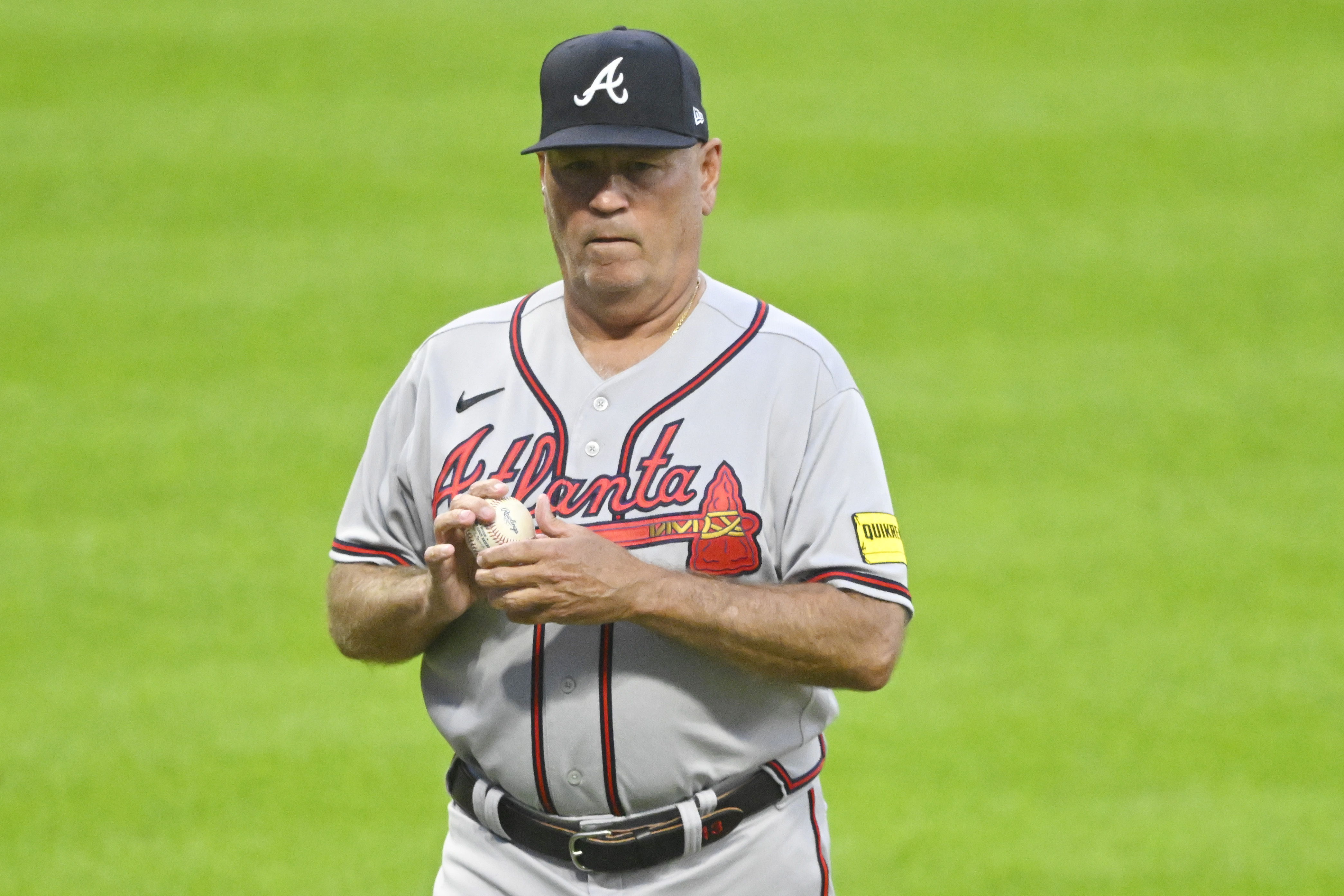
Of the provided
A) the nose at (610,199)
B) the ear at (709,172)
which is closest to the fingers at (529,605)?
the nose at (610,199)

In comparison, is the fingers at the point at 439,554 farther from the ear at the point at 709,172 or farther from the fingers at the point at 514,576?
the ear at the point at 709,172

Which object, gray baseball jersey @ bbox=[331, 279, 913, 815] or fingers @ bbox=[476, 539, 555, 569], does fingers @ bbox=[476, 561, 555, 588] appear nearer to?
fingers @ bbox=[476, 539, 555, 569]

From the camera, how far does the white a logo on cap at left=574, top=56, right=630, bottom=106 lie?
8.02ft

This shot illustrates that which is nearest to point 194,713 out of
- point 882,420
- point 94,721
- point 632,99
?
point 94,721

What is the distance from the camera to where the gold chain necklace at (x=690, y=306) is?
2607 millimetres

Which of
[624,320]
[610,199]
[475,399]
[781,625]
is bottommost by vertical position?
[781,625]

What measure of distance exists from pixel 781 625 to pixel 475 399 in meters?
0.64

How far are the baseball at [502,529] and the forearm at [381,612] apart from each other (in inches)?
6.8

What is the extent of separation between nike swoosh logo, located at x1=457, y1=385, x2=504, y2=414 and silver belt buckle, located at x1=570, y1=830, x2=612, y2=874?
71cm

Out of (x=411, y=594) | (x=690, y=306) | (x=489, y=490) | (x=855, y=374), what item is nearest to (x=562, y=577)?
(x=489, y=490)

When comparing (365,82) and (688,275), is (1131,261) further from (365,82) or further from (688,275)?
(688,275)

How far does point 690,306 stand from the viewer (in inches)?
104

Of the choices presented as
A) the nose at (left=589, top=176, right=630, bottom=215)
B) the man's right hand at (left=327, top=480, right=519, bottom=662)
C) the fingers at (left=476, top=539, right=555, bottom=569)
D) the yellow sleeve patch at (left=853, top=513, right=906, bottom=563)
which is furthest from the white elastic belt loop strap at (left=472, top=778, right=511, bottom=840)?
the nose at (left=589, top=176, right=630, bottom=215)

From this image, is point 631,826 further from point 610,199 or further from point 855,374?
point 855,374
